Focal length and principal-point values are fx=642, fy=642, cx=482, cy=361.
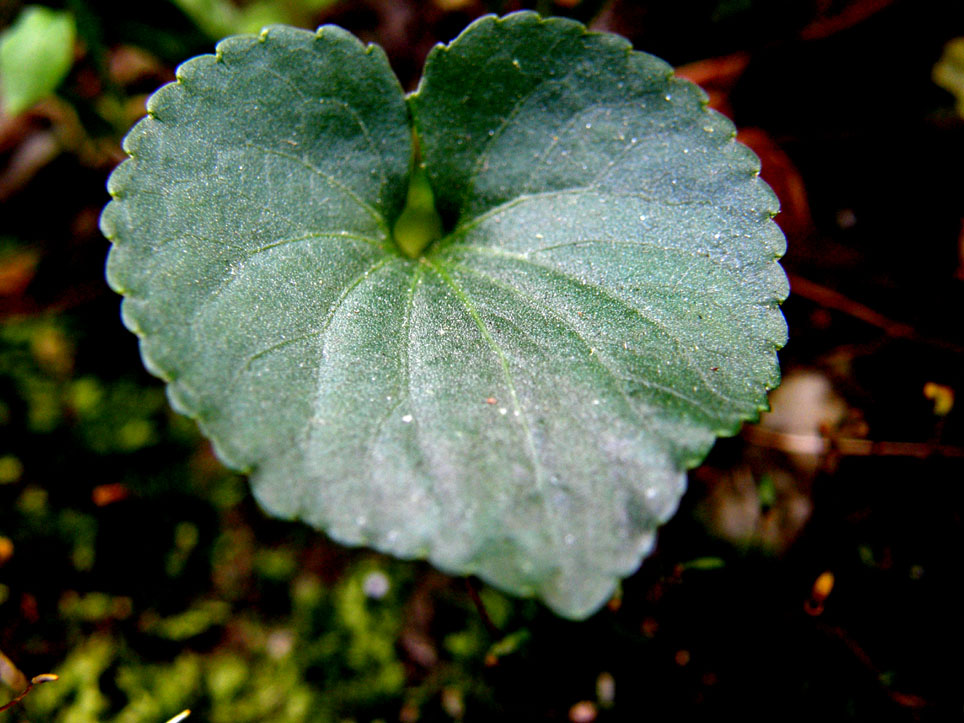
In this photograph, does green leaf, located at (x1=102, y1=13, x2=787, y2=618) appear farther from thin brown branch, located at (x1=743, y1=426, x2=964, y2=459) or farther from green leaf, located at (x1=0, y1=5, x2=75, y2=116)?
green leaf, located at (x1=0, y1=5, x2=75, y2=116)

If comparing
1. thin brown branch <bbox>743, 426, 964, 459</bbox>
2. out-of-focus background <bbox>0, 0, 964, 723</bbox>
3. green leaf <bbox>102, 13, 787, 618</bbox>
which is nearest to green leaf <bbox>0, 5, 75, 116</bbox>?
out-of-focus background <bbox>0, 0, 964, 723</bbox>

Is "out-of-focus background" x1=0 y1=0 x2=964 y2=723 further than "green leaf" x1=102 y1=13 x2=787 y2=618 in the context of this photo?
Yes

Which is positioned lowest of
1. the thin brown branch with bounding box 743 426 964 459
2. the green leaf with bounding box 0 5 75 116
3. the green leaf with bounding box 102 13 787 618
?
the thin brown branch with bounding box 743 426 964 459

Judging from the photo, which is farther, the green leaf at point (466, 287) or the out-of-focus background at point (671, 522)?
the out-of-focus background at point (671, 522)

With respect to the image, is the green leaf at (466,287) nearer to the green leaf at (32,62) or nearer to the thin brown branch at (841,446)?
the thin brown branch at (841,446)

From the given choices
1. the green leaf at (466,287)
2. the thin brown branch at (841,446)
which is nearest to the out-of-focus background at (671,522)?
the thin brown branch at (841,446)

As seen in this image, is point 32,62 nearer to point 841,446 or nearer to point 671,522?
point 671,522
